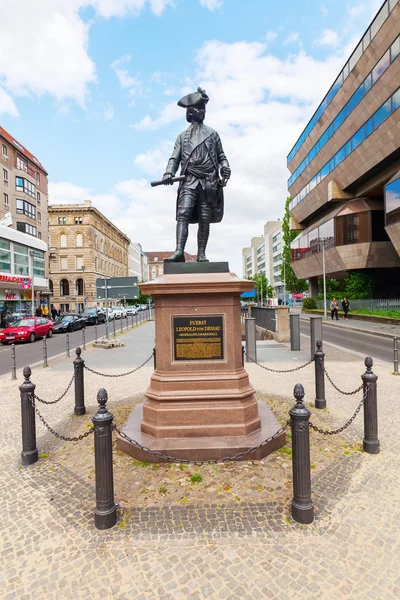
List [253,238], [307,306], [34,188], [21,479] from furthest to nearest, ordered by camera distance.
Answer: [253,238]
[34,188]
[307,306]
[21,479]

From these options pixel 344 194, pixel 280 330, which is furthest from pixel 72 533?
pixel 344 194

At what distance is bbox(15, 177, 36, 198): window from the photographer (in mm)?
45000

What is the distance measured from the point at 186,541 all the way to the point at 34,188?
54769mm

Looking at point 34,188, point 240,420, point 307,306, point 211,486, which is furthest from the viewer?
point 34,188

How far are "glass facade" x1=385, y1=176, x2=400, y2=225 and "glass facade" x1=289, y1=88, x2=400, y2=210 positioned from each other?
5.02m

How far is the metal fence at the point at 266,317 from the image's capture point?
703 inches

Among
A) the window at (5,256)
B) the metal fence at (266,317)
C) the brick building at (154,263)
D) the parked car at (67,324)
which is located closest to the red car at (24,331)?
the parked car at (67,324)

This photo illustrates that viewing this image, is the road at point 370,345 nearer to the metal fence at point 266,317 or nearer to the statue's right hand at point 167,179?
the metal fence at point 266,317

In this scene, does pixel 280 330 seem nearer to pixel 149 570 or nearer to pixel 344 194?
pixel 149 570

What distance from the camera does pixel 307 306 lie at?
45.9 meters

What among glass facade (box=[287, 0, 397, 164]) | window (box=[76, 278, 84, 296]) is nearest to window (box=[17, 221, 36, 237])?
window (box=[76, 278, 84, 296])

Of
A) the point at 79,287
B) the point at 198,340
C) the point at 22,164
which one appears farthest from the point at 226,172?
the point at 79,287

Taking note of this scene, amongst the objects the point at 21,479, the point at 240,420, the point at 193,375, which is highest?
the point at 193,375

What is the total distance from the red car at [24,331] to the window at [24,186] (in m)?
30.9
